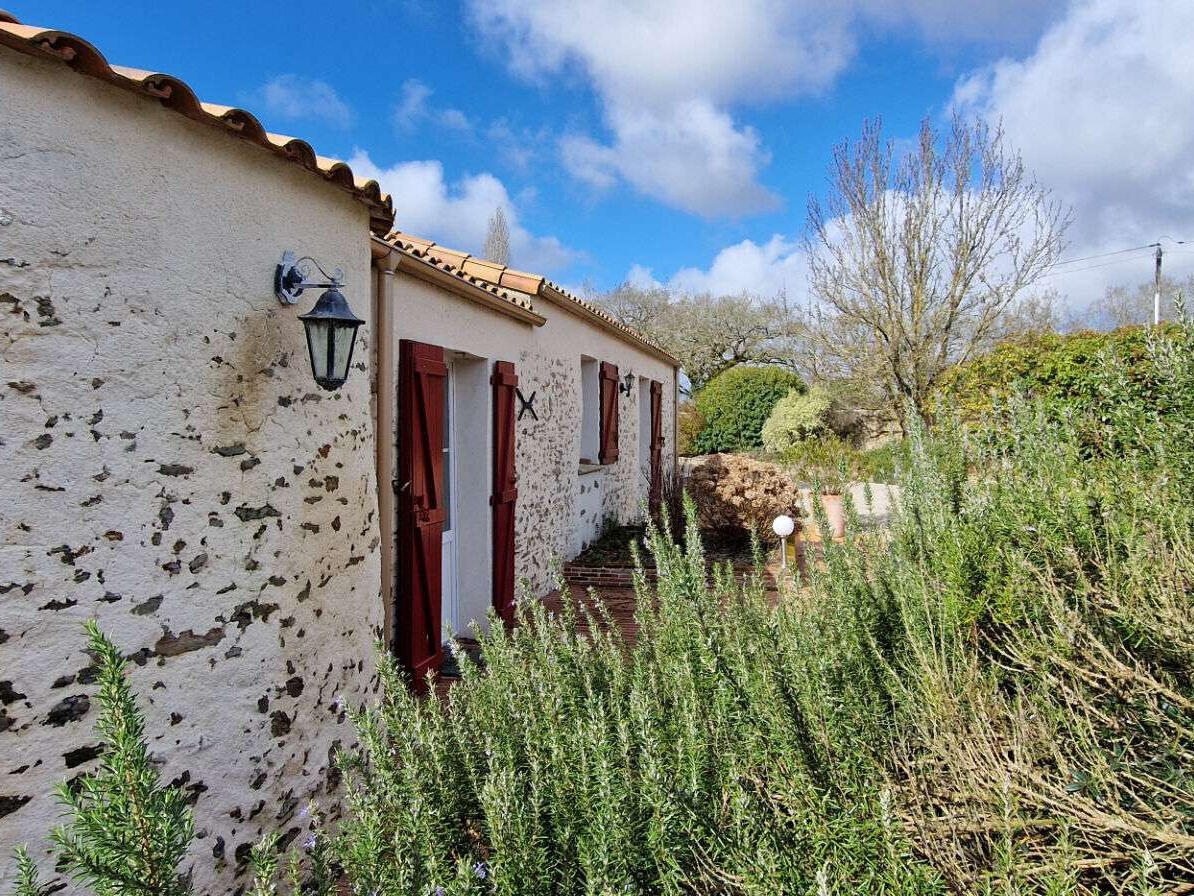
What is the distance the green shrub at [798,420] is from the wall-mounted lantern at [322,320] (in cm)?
1704

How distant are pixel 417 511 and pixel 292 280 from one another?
6.18 ft

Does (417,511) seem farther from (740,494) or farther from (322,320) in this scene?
(740,494)

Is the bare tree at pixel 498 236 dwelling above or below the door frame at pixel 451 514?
above

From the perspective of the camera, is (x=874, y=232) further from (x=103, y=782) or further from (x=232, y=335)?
(x=103, y=782)

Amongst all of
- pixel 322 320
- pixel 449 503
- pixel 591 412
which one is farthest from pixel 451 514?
pixel 591 412

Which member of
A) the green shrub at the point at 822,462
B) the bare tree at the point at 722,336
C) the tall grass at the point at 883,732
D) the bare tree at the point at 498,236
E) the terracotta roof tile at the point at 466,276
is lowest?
the tall grass at the point at 883,732

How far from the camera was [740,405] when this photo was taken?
21844 millimetres

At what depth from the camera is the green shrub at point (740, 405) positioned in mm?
21577

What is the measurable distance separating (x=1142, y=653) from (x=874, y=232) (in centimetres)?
1398

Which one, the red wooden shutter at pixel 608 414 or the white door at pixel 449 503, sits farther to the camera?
the red wooden shutter at pixel 608 414

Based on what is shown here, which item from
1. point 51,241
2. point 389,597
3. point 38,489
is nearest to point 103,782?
point 38,489

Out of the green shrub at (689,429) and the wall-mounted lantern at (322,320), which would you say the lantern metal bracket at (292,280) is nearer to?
the wall-mounted lantern at (322,320)

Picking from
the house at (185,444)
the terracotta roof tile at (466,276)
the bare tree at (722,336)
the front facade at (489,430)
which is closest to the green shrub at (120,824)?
the house at (185,444)

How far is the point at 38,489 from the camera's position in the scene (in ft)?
6.93
